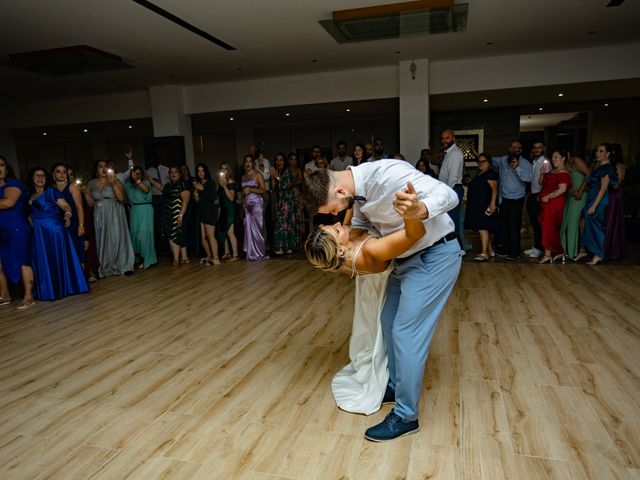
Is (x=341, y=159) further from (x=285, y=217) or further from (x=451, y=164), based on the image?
(x=451, y=164)

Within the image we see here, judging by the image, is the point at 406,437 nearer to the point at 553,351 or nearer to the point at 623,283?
the point at 553,351

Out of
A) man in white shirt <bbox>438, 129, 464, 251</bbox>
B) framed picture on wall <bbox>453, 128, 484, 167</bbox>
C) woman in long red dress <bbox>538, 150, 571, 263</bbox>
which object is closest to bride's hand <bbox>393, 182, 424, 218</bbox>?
man in white shirt <bbox>438, 129, 464, 251</bbox>

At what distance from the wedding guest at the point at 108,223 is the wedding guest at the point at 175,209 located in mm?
555

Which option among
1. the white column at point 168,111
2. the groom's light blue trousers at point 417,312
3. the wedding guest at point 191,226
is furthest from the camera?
the white column at point 168,111

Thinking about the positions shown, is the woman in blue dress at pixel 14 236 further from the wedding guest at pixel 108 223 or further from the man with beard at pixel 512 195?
the man with beard at pixel 512 195

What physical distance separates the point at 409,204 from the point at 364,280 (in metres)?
0.95

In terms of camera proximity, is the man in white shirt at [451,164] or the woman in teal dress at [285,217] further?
the woman in teal dress at [285,217]

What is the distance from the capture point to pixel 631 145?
10.4m

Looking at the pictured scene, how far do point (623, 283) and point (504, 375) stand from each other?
2.75 m

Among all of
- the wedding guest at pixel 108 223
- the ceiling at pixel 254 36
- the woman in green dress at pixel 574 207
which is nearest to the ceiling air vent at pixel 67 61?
the ceiling at pixel 254 36

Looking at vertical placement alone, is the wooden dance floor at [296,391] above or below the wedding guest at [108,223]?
below

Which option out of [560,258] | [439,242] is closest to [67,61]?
[439,242]

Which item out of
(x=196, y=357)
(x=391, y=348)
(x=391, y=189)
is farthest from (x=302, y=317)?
(x=391, y=189)

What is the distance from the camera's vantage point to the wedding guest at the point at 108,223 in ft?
19.1
